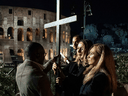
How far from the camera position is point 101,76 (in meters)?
1.60

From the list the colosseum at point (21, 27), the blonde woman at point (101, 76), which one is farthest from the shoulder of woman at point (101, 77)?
the colosseum at point (21, 27)

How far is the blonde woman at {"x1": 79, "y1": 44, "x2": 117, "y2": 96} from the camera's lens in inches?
62.0

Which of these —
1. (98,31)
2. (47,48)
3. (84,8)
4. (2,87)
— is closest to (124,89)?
(84,8)

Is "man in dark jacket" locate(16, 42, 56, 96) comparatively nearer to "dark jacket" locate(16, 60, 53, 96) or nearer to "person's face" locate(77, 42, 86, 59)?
"dark jacket" locate(16, 60, 53, 96)

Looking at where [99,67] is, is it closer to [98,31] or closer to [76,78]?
[76,78]

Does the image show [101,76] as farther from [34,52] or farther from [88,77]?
[34,52]

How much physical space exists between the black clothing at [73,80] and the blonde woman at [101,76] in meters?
0.71

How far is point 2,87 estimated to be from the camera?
4.17m

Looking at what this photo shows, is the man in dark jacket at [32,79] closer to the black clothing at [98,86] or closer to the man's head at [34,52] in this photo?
the man's head at [34,52]

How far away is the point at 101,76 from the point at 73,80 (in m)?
1.01

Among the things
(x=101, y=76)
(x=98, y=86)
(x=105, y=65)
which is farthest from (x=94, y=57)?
(x=98, y=86)

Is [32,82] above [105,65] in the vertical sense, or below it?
below

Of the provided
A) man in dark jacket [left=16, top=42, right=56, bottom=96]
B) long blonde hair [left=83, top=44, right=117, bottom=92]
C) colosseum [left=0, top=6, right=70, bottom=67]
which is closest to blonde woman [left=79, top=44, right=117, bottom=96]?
long blonde hair [left=83, top=44, right=117, bottom=92]

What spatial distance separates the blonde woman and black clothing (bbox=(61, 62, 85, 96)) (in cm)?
71
